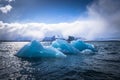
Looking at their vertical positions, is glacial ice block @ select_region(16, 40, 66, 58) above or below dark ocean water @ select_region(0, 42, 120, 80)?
above

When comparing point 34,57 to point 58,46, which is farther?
point 58,46

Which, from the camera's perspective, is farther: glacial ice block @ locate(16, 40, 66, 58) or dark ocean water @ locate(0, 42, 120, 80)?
glacial ice block @ locate(16, 40, 66, 58)

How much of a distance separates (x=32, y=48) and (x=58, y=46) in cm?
916

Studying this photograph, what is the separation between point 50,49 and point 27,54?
4009 mm

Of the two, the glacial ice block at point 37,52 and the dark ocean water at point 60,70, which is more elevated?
the glacial ice block at point 37,52

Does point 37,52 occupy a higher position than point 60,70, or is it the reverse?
point 37,52

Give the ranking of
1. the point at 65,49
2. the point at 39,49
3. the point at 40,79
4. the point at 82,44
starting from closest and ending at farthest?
1. the point at 40,79
2. the point at 39,49
3. the point at 65,49
4. the point at 82,44

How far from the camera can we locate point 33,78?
1284 centimetres

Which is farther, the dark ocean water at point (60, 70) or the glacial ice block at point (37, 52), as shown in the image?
the glacial ice block at point (37, 52)

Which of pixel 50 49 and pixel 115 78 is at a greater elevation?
pixel 50 49

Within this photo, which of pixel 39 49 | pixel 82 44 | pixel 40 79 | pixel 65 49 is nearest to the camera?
pixel 40 79

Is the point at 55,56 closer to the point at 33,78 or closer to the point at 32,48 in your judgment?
the point at 32,48

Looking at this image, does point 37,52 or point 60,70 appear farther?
point 37,52

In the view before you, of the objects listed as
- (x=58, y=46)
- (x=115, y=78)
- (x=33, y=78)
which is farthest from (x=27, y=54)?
(x=115, y=78)
